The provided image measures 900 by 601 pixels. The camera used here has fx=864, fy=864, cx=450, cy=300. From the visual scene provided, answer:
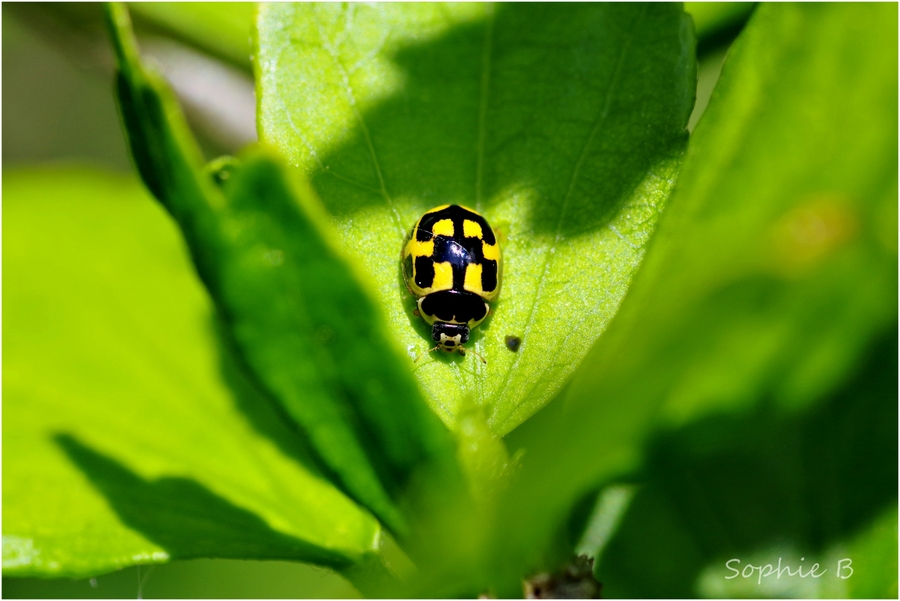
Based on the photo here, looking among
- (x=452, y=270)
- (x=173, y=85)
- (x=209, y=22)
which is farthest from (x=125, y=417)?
(x=173, y=85)

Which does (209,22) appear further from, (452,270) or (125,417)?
(125,417)

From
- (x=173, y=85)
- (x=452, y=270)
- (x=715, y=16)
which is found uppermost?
(x=173, y=85)

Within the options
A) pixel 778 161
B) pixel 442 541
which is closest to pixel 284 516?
pixel 442 541

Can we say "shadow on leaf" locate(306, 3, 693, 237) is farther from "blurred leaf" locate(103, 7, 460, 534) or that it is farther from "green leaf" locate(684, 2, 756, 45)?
"green leaf" locate(684, 2, 756, 45)

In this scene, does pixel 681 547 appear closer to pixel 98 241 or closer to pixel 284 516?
pixel 284 516

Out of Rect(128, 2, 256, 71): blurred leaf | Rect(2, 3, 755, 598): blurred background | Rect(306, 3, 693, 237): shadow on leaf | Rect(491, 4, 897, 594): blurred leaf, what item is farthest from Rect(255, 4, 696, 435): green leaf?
Rect(128, 2, 256, 71): blurred leaf
